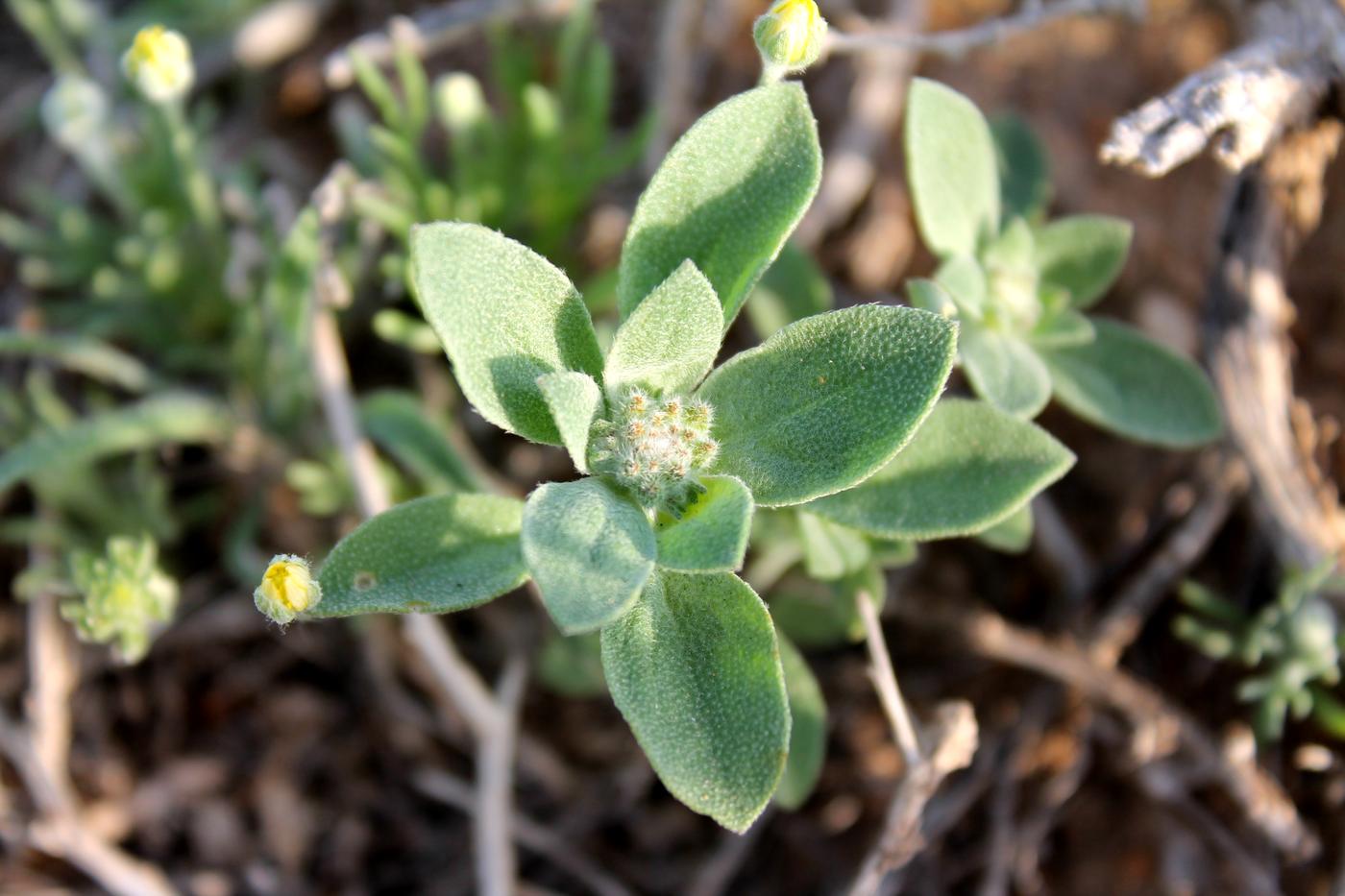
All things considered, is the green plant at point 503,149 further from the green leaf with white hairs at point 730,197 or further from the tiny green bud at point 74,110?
the green leaf with white hairs at point 730,197

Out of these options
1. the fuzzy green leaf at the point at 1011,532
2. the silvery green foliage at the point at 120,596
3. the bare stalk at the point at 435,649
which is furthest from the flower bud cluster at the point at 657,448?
the silvery green foliage at the point at 120,596

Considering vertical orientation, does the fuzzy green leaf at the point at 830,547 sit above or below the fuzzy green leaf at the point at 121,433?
below

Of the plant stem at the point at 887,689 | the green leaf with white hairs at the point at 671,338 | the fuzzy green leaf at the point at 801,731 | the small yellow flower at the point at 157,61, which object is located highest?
the small yellow flower at the point at 157,61

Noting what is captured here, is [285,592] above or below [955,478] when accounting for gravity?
above

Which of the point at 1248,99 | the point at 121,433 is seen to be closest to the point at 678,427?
the point at 1248,99

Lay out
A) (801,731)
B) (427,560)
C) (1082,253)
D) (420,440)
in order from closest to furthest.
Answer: (427,560), (801,731), (1082,253), (420,440)

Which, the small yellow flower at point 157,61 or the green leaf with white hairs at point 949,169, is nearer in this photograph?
the green leaf with white hairs at point 949,169

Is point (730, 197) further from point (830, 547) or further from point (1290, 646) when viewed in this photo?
point (1290, 646)
